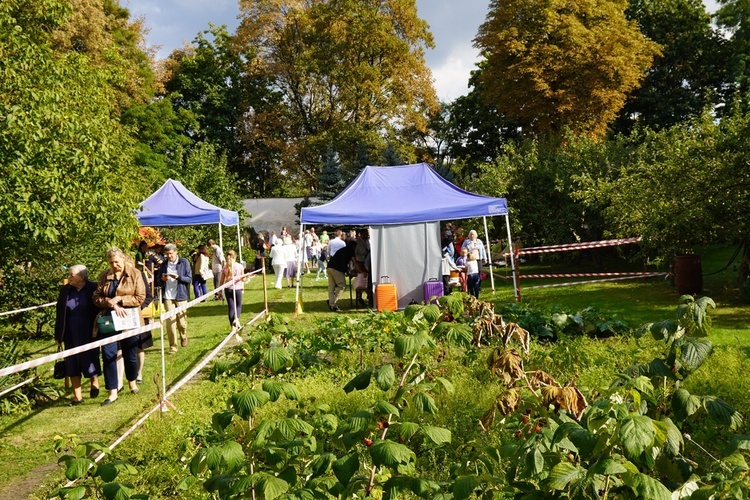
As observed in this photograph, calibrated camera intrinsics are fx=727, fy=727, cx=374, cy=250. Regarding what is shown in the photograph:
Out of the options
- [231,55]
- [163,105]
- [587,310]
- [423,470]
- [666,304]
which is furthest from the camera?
[231,55]

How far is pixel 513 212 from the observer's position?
22391 millimetres

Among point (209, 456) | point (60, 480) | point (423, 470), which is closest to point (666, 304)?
point (423, 470)

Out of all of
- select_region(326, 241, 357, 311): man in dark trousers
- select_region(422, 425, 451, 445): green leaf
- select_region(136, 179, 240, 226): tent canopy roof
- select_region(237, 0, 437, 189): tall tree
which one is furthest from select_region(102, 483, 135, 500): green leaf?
select_region(237, 0, 437, 189): tall tree

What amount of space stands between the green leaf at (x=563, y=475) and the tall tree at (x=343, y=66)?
37.1 m

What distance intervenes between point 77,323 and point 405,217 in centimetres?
829

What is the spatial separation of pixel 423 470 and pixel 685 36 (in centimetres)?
3646

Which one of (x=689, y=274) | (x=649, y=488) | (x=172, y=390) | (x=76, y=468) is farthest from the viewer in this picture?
(x=689, y=274)

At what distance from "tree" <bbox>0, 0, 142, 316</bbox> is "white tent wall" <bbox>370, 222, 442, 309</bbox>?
20.6ft

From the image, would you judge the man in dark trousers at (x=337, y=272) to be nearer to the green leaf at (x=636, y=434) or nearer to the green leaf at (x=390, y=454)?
the green leaf at (x=390, y=454)

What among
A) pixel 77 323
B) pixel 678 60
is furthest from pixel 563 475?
pixel 678 60

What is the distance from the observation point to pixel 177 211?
732 inches

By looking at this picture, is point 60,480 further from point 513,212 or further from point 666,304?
point 513,212

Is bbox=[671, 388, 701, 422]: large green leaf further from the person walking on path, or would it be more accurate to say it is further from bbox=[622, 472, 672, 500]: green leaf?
the person walking on path

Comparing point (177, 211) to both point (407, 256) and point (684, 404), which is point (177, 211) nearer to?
point (407, 256)
